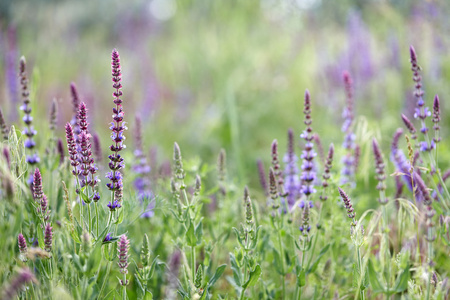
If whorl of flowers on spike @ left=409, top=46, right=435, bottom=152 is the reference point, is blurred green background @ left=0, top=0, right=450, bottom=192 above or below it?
above

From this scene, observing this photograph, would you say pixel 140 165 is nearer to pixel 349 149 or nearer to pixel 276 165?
pixel 276 165

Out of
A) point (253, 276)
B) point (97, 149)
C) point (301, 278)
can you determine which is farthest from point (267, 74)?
point (253, 276)

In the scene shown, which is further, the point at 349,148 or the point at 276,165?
the point at 349,148

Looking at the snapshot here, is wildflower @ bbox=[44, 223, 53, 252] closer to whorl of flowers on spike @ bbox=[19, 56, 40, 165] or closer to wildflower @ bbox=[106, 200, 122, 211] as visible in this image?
wildflower @ bbox=[106, 200, 122, 211]

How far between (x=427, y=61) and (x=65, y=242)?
4.11m

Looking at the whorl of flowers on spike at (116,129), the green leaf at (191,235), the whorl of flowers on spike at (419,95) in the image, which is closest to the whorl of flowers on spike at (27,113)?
the whorl of flowers on spike at (116,129)

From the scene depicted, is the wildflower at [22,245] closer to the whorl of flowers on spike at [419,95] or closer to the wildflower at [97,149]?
the wildflower at [97,149]

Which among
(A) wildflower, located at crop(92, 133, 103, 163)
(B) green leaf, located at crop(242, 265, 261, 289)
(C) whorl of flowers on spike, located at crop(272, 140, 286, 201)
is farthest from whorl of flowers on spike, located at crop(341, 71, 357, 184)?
(A) wildflower, located at crop(92, 133, 103, 163)

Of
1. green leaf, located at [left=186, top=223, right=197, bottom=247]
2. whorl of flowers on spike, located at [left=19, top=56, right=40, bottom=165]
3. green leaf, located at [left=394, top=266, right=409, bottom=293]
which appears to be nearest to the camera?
green leaf, located at [left=394, top=266, right=409, bottom=293]

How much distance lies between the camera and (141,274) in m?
1.41

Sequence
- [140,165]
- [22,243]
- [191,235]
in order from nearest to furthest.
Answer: [22,243], [191,235], [140,165]

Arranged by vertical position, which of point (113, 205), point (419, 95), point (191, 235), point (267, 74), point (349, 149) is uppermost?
point (267, 74)

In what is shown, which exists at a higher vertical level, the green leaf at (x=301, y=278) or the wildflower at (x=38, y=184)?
the wildflower at (x=38, y=184)

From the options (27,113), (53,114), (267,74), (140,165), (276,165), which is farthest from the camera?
(267,74)
